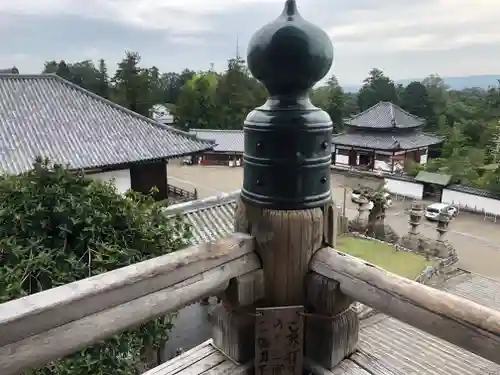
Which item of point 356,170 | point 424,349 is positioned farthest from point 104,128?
point 356,170

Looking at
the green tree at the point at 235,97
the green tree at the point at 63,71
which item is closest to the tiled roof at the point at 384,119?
the green tree at the point at 235,97

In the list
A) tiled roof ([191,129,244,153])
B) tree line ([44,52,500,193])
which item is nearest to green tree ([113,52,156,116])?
tree line ([44,52,500,193])

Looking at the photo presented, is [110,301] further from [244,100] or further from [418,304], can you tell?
[244,100]

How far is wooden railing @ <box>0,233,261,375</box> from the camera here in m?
0.62

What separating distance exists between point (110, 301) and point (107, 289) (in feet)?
0.08

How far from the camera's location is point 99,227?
2.75 m

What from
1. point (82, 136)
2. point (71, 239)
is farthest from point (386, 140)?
point (71, 239)

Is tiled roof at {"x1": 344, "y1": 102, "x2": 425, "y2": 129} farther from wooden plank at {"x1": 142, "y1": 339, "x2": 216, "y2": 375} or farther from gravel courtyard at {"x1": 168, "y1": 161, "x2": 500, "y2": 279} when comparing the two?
wooden plank at {"x1": 142, "y1": 339, "x2": 216, "y2": 375}

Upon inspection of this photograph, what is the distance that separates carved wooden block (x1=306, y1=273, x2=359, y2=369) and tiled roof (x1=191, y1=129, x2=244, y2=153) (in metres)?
23.0

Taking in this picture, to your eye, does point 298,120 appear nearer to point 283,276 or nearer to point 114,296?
point 283,276

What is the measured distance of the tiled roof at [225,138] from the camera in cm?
2452

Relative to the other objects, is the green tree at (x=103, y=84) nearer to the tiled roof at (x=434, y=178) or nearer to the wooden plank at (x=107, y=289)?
the tiled roof at (x=434, y=178)

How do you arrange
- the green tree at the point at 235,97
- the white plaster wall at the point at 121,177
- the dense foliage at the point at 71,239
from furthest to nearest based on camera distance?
the green tree at the point at 235,97, the white plaster wall at the point at 121,177, the dense foliage at the point at 71,239

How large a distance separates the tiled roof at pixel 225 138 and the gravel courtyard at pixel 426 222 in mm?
1432
